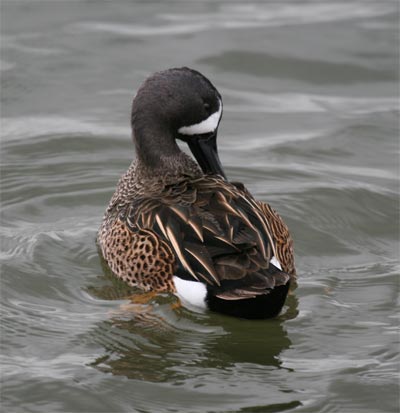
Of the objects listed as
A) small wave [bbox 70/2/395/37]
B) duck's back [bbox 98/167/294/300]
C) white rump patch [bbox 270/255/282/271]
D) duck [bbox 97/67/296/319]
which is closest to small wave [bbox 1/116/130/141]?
small wave [bbox 70/2/395/37]

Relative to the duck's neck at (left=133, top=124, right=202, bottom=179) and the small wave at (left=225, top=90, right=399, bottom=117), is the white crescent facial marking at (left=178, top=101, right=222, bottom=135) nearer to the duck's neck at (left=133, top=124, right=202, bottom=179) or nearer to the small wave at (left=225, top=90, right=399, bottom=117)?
the duck's neck at (left=133, top=124, right=202, bottom=179)

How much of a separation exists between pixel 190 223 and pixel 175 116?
1365mm

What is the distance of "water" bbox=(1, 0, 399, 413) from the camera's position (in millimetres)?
6957

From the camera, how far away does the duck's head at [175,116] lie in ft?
28.6

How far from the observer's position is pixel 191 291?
303 inches

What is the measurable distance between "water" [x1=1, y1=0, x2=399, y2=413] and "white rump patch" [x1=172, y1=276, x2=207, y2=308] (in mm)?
134

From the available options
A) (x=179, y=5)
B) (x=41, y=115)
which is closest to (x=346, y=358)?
(x=41, y=115)

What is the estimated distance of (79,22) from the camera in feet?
51.0

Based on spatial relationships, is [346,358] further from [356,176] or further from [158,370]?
[356,176]

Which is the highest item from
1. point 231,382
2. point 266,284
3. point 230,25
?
point 230,25

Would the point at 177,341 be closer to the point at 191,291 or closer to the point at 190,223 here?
the point at 191,291

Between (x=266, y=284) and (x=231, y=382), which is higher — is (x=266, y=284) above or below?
above

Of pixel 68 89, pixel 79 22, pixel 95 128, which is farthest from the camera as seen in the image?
pixel 79 22

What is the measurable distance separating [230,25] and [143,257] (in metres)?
8.23
